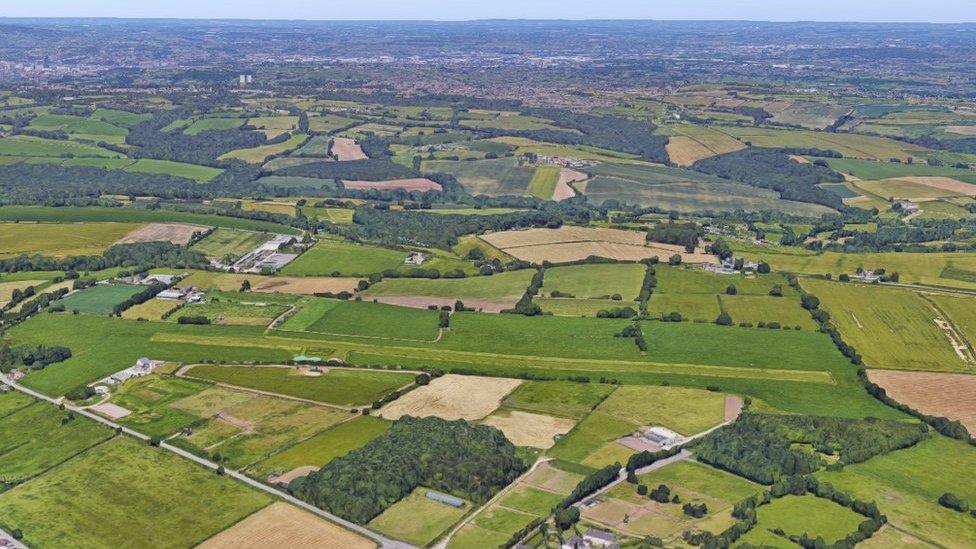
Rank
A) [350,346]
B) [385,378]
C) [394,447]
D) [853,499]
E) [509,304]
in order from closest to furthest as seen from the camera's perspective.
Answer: [853,499], [394,447], [385,378], [350,346], [509,304]

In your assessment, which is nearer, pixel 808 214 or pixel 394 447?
pixel 394 447

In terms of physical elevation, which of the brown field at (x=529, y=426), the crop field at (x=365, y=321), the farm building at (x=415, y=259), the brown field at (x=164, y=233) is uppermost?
the brown field at (x=529, y=426)

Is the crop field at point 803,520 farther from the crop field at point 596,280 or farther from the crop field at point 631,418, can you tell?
the crop field at point 596,280

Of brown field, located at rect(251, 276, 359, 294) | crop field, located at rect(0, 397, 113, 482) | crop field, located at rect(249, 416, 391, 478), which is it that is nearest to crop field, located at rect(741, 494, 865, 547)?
crop field, located at rect(249, 416, 391, 478)

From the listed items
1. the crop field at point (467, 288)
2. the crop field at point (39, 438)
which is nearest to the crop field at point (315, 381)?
the crop field at point (39, 438)

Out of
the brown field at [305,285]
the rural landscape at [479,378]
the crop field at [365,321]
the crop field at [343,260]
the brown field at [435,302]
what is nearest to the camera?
the rural landscape at [479,378]

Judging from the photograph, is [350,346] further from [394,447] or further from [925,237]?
[925,237]

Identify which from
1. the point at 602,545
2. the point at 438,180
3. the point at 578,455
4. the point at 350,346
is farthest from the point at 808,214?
the point at 602,545
